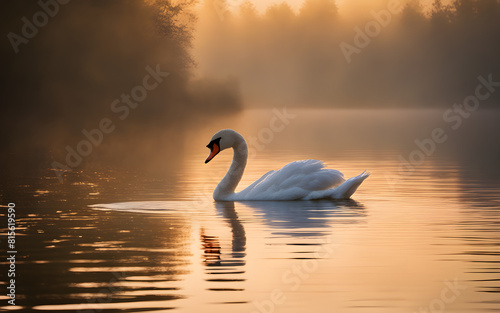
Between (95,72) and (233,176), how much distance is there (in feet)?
141

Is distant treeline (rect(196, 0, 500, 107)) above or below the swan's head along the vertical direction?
above

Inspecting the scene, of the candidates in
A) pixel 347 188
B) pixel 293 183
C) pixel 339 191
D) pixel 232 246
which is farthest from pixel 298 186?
pixel 232 246

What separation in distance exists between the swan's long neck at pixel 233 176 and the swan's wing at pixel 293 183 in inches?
15.7

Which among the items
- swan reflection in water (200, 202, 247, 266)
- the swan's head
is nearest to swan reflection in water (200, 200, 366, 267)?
Answer: swan reflection in water (200, 202, 247, 266)

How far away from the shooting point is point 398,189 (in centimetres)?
1844

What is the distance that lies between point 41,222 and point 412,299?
262 inches

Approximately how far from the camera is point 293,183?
52.6ft

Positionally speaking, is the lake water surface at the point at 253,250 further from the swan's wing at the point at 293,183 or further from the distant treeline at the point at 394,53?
the distant treeline at the point at 394,53

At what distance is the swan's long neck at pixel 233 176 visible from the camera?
16469 millimetres

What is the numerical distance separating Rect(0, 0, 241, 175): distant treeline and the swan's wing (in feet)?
59.8

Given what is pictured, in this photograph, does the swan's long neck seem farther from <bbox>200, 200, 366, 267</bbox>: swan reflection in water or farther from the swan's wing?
the swan's wing

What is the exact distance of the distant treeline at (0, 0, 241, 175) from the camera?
45344 millimetres

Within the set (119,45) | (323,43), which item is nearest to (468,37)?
(323,43)

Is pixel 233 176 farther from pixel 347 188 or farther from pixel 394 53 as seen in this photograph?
pixel 394 53
